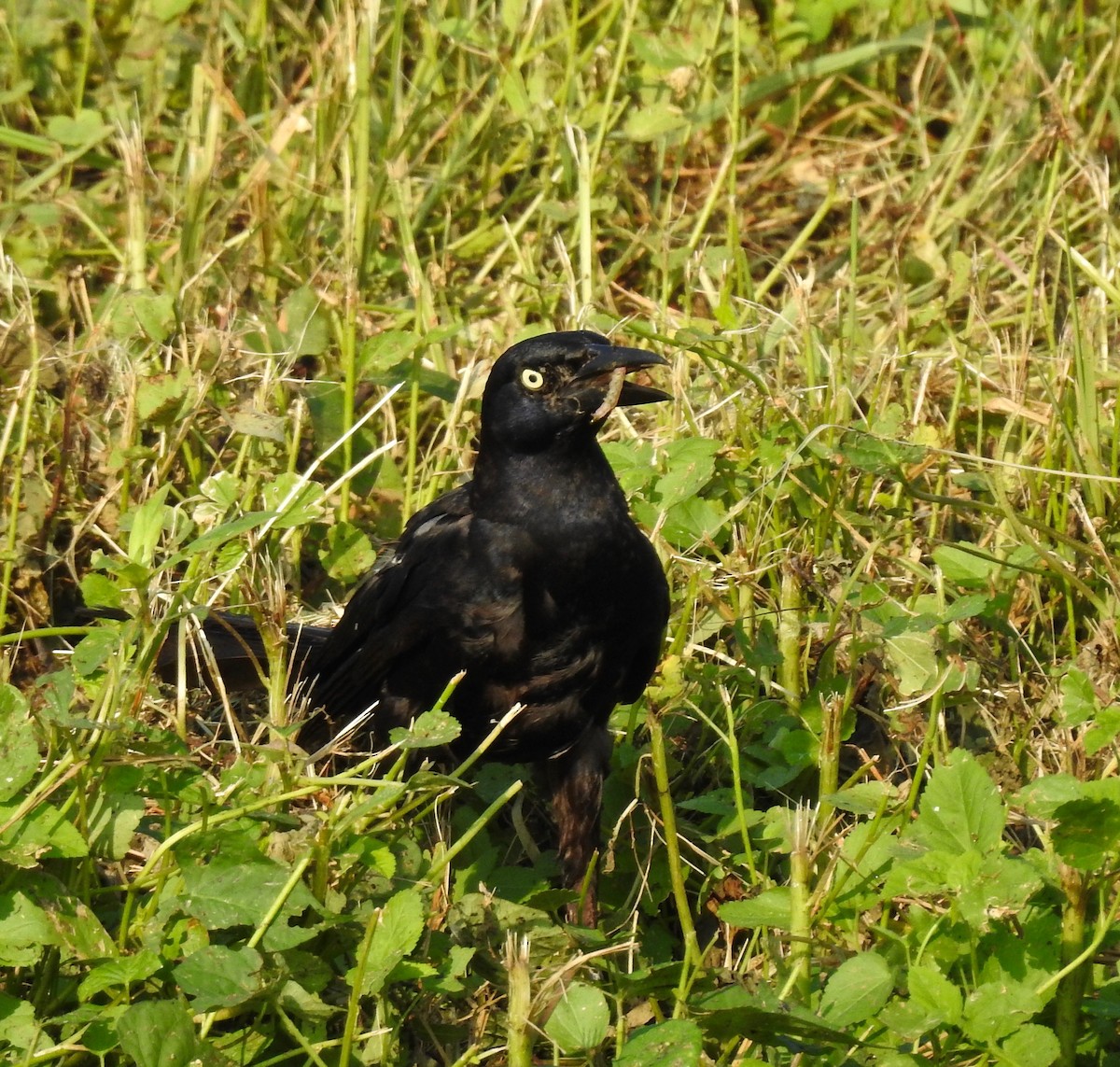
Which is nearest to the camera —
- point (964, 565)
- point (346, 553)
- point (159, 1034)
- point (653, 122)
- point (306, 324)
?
point (159, 1034)

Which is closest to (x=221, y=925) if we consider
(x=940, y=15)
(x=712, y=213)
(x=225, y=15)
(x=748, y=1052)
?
(x=748, y=1052)

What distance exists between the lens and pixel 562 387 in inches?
137

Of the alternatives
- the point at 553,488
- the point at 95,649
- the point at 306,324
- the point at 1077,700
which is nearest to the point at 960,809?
the point at 1077,700

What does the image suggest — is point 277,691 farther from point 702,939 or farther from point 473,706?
point 702,939

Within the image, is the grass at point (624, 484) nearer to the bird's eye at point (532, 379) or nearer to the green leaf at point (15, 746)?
the green leaf at point (15, 746)

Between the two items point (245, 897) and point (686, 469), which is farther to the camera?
point (686, 469)

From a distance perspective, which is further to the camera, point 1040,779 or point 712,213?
point 712,213

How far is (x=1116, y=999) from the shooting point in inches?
115

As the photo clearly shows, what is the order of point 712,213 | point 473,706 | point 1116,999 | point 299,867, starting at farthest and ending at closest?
point 712,213, point 473,706, point 1116,999, point 299,867

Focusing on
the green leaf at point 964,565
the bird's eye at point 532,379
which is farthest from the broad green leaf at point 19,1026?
the green leaf at point 964,565

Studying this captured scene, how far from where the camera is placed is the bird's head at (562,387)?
11.3 feet

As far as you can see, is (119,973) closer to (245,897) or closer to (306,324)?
(245,897)

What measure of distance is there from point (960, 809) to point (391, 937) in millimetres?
949

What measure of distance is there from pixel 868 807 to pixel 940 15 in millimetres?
3538
